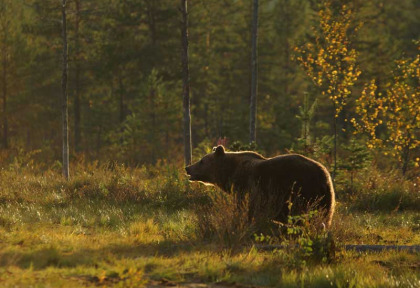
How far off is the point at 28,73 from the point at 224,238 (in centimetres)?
3112

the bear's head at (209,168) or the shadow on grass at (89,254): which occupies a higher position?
the bear's head at (209,168)

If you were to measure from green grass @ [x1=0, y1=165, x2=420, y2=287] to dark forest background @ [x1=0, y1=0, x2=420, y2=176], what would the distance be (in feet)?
43.8

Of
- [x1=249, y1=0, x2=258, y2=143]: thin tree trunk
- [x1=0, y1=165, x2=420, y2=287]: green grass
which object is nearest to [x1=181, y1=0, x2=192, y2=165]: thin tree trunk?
[x1=249, y1=0, x2=258, y2=143]: thin tree trunk

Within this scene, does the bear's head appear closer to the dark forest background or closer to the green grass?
the green grass

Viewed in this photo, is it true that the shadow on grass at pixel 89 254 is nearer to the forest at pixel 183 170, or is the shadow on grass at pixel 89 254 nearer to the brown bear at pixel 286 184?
the forest at pixel 183 170

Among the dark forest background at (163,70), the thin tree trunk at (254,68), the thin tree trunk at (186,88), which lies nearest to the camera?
the thin tree trunk at (186,88)

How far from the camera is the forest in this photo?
22.2ft

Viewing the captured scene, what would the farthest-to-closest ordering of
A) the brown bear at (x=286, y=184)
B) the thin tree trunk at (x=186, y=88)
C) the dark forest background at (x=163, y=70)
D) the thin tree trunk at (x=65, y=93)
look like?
the dark forest background at (x=163, y=70)
the thin tree trunk at (x=65, y=93)
the thin tree trunk at (x=186, y=88)
the brown bear at (x=286, y=184)

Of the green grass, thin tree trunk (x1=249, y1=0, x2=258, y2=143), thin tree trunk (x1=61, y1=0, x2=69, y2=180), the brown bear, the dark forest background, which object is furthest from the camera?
the dark forest background

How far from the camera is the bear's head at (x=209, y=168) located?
10.1 m

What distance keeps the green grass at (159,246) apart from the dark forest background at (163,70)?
13.3m

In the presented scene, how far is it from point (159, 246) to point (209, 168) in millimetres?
2523

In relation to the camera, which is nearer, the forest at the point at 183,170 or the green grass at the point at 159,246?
the green grass at the point at 159,246

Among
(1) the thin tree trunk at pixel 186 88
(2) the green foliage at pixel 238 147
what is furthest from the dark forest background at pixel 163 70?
(2) the green foliage at pixel 238 147
